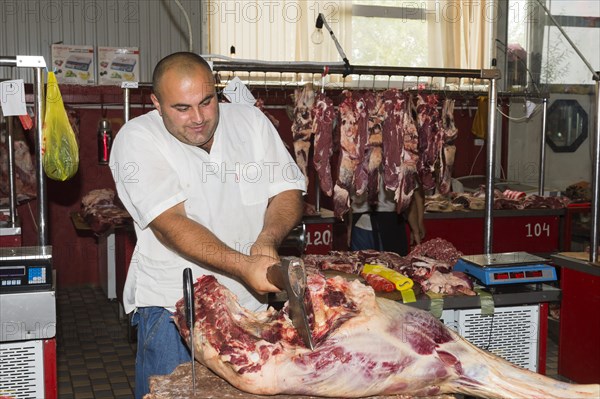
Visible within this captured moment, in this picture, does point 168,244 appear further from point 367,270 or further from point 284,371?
point 367,270

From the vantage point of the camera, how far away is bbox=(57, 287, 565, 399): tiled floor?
17.7 feet

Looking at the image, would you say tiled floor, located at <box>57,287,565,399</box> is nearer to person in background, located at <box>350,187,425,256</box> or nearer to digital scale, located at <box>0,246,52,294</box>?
person in background, located at <box>350,187,425,256</box>

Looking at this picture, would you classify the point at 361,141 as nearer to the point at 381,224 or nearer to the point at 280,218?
the point at 381,224

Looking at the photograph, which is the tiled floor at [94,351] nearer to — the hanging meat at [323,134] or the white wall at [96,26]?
the hanging meat at [323,134]

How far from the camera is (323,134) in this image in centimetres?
553

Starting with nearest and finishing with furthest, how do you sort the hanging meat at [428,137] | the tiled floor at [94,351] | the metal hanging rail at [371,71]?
1. the metal hanging rail at [371,71]
2. the tiled floor at [94,351]
3. the hanging meat at [428,137]

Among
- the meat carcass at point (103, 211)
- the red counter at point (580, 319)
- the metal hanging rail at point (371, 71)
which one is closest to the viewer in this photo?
the metal hanging rail at point (371, 71)

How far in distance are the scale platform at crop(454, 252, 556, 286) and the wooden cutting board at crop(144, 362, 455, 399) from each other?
185 centimetres

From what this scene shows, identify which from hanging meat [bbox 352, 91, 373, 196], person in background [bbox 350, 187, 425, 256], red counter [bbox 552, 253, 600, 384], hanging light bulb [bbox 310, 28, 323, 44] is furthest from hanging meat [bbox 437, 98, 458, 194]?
hanging light bulb [bbox 310, 28, 323, 44]

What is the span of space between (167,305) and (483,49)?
8789 mm

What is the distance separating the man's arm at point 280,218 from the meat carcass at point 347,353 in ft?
0.94

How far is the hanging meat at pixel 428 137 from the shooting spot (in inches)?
222

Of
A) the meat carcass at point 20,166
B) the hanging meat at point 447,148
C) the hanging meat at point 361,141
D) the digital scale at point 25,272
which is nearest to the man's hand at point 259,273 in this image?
the digital scale at point 25,272

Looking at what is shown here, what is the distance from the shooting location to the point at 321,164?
5609 millimetres
